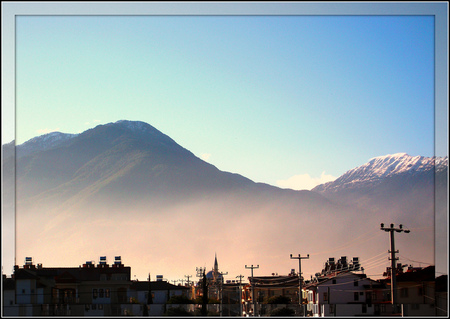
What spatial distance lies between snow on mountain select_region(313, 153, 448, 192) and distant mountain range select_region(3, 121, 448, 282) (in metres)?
0.13

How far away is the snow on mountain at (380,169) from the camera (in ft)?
110

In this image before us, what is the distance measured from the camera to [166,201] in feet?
169

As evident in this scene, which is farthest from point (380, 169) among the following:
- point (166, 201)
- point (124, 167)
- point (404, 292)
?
point (124, 167)

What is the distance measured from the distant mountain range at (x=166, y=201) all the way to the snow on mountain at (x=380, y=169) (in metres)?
0.13

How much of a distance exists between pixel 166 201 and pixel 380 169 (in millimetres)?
20638

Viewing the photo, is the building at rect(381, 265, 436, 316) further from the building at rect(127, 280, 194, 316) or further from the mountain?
the building at rect(127, 280, 194, 316)

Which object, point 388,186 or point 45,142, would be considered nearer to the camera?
point 388,186

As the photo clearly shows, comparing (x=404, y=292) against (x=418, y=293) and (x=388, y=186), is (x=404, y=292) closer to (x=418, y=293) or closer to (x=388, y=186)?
(x=418, y=293)

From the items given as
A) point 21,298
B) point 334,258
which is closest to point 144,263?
point 334,258

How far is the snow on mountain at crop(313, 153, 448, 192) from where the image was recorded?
3356 centimetres

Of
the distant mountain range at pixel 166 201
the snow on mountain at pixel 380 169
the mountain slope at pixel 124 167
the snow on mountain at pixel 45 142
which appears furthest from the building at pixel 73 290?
the snow on mountain at pixel 380 169

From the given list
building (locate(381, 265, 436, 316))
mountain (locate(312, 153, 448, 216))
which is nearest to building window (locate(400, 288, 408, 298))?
building (locate(381, 265, 436, 316))

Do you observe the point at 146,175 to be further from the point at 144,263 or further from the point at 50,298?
the point at 50,298

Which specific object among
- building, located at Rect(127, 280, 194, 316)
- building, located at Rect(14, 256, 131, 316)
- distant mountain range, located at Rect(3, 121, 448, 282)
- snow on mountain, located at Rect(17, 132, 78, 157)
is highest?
snow on mountain, located at Rect(17, 132, 78, 157)
